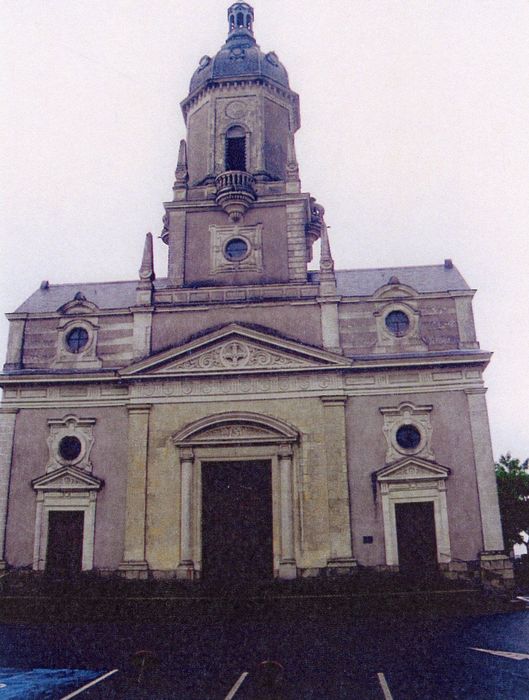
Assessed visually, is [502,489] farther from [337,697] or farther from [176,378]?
[337,697]

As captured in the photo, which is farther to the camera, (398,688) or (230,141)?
(230,141)

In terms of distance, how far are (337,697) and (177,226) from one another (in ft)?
72.7

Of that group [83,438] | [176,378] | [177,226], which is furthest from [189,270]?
[83,438]

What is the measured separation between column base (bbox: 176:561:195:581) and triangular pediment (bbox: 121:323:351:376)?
277 inches

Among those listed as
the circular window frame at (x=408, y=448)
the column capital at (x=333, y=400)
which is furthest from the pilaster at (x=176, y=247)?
the circular window frame at (x=408, y=448)

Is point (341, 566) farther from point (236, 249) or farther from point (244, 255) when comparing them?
point (236, 249)

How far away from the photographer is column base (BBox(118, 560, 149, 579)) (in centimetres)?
2283

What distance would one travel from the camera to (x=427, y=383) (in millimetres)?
24609

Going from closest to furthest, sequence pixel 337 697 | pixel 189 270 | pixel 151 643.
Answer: pixel 337 697
pixel 151 643
pixel 189 270

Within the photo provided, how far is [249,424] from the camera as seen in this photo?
2428 cm

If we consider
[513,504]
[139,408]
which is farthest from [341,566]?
[513,504]

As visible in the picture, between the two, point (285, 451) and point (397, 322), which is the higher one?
point (397, 322)

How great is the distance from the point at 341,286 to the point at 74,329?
11668 mm

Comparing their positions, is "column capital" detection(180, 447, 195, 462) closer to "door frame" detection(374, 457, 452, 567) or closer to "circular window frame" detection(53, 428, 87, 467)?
"circular window frame" detection(53, 428, 87, 467)
